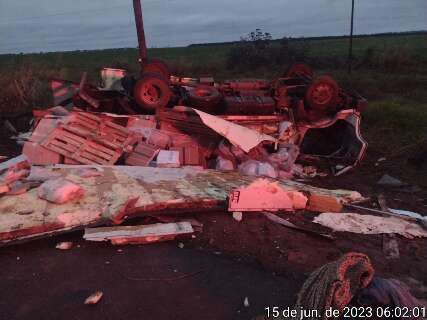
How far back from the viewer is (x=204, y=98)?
6.36 metres

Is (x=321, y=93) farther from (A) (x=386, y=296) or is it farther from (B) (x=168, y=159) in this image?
(A) (x=386, y=296)

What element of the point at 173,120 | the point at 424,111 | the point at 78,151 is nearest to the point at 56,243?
the point at 78,151

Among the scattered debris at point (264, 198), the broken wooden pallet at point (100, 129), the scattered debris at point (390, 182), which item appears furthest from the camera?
the scattered debris at point (390, 182)

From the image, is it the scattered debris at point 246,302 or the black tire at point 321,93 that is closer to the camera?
the scattered debris at point 246,302

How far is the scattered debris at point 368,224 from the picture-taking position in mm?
4168

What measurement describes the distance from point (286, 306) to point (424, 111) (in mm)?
8795

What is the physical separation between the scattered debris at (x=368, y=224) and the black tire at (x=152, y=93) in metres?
3.13

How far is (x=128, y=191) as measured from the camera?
4316 mm

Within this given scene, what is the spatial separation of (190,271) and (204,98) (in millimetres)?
3542

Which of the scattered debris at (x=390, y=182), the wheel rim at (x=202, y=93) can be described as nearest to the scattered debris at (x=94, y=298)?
the wheel rim at (x=202, y=93)

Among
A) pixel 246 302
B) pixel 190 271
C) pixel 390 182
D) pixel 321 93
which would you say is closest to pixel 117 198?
pixel 190 271

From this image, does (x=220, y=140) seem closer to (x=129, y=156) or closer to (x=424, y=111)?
(x=129, y=156)

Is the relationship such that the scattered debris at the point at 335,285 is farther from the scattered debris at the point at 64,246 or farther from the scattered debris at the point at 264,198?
the scattered debris at the point at 64,246

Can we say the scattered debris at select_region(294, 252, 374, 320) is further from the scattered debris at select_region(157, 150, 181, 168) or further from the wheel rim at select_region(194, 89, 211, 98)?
the wheel rim at select_region(194, 89, 211, 98)
